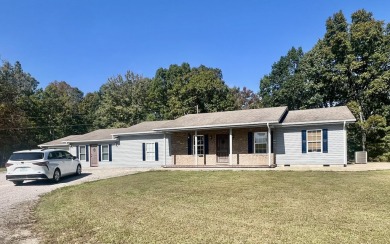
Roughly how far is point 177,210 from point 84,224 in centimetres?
210

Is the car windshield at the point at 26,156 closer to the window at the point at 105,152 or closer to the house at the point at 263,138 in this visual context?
the house at the point at 263,138

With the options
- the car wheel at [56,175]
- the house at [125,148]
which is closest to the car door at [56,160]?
the car wheel at [56,175]

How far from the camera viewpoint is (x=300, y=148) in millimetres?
17828

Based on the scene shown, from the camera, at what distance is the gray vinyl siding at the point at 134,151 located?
877 inches

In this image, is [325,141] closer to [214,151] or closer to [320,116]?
[320,116]

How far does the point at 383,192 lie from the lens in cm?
877

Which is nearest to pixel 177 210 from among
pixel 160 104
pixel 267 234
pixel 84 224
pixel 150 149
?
pixel 84 224

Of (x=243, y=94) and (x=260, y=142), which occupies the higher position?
(x=243, y=94)

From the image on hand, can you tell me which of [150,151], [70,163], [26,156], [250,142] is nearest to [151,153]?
[150,151]

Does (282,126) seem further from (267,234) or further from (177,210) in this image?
(267,234)

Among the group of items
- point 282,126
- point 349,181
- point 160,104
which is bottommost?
point 349,181

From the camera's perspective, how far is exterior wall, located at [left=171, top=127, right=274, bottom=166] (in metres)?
18.8

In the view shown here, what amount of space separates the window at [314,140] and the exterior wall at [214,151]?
227 cm

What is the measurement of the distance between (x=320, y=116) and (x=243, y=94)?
33.0 meters
